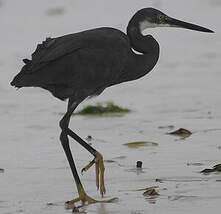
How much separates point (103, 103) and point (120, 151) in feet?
7.64

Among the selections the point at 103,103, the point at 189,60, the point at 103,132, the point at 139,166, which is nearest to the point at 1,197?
the point at 139,166

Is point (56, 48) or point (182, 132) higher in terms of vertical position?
point (56, 48)

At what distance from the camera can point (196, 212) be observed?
6180 mm

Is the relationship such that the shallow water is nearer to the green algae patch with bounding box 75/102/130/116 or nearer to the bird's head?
the green algae patch with bounding box 75/102/130/116

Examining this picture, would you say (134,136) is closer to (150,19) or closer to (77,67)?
(150,19)

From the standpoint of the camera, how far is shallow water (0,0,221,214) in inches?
263

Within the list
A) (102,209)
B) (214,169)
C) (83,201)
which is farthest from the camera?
(214,169)

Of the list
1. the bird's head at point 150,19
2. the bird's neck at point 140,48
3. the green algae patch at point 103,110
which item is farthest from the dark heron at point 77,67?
the green algae patch at point 103,110

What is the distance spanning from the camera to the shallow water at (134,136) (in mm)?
6684

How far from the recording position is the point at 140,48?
7.66m

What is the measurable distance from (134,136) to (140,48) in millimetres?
1379

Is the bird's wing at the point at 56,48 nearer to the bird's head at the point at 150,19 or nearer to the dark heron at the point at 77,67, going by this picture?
the dark heron at the point at 77,67

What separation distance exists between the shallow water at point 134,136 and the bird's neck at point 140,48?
2.40ft


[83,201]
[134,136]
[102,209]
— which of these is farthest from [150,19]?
[102,209]
